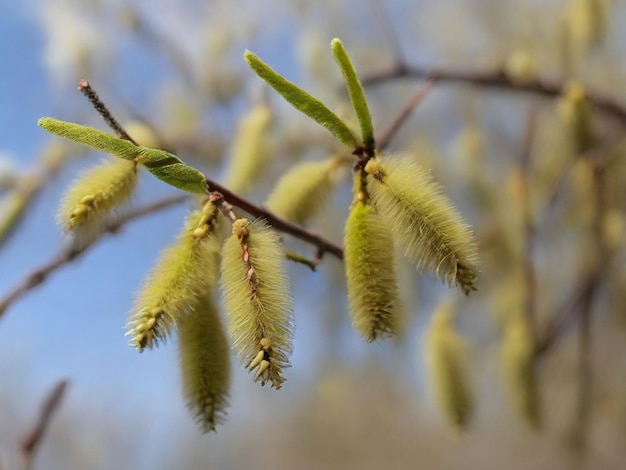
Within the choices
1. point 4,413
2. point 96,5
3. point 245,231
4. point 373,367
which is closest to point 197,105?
point 96,5

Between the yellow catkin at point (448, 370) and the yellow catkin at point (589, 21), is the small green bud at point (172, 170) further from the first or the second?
the yellow catkin at point (589, 21)

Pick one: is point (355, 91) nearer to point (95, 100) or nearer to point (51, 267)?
point (95, 100)

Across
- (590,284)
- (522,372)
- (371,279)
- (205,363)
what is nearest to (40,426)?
(205,363)

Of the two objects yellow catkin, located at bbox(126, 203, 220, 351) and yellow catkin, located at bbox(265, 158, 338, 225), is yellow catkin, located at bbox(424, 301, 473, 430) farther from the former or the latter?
yellow catkin, located at bbox(126, 203, 220, 351)

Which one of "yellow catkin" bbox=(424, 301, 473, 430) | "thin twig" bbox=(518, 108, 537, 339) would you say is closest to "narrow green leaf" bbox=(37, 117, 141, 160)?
"yellow catkin" bbox=(424, 301, 473, 430)

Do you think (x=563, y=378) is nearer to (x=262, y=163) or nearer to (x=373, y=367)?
(x=373, y=367)

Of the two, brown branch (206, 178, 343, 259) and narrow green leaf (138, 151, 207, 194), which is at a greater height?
brown branch (206, 178, 343, 259)
